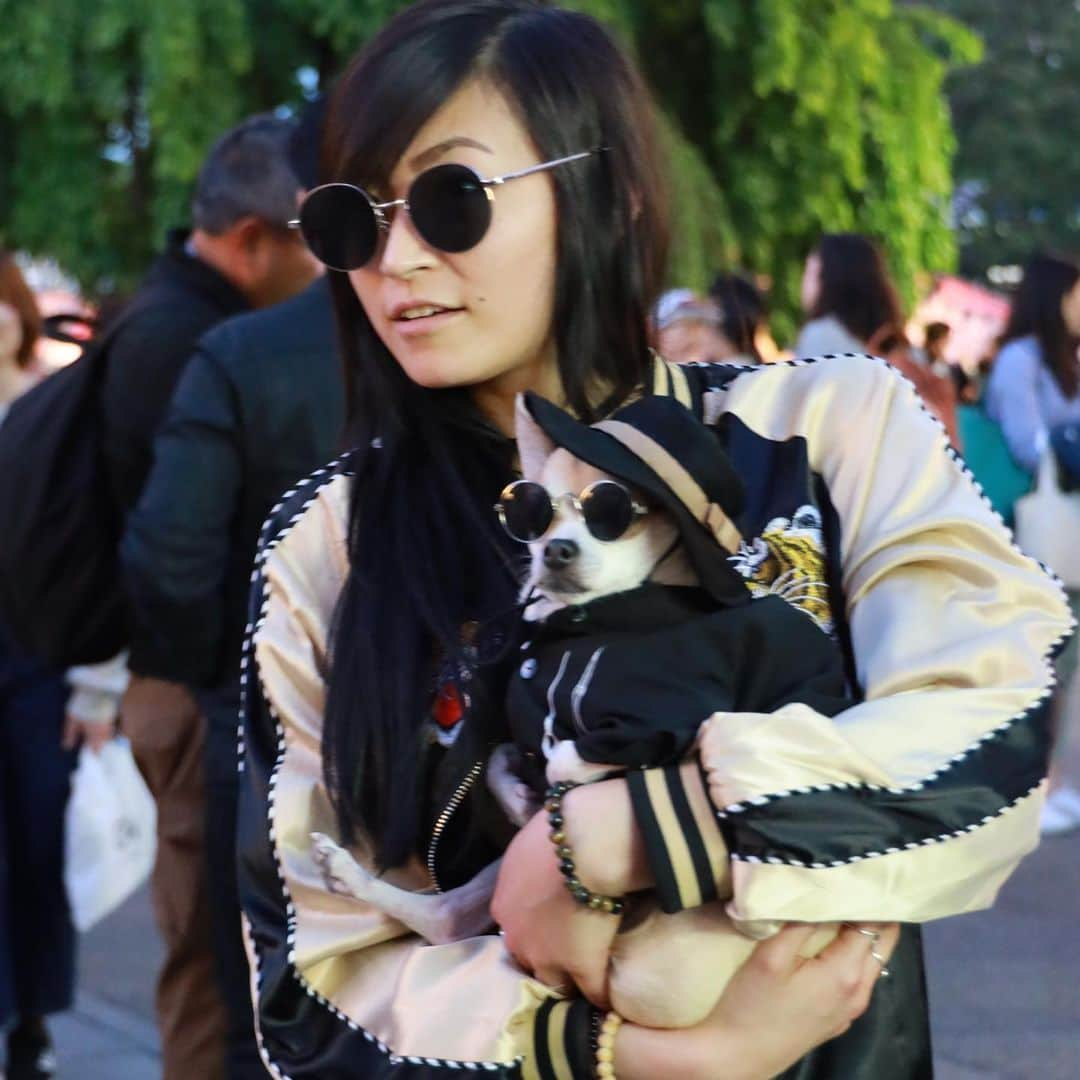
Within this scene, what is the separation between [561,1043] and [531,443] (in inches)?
23.1

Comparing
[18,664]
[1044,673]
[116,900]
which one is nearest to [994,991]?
[116,900]

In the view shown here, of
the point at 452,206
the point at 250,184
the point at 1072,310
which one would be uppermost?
the point at 250,184

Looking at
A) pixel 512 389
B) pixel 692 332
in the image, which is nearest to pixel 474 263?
pixel 512 389

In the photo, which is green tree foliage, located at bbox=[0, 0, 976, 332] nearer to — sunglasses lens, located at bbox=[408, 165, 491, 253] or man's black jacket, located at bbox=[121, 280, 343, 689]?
man's black jacket, located at bbox=[121, 280, 343, 689]

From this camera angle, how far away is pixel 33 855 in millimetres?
4957

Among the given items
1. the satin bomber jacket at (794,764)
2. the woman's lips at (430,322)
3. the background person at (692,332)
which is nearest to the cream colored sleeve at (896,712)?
the satin bomber jacket at (794,764)

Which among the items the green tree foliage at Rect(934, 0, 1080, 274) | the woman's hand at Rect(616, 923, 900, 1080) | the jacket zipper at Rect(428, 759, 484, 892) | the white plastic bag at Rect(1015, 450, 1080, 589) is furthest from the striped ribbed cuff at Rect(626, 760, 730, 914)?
the green tree foliage at Rect(934, 0, 1080, 274)

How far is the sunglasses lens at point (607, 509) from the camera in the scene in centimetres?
169

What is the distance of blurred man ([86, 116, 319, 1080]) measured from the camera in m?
4.02

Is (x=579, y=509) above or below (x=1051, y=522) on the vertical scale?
above

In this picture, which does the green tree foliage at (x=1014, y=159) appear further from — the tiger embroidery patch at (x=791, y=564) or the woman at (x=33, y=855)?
the tiger embroidery patch at (x=791, y=564)

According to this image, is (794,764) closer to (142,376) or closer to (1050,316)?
(142,376)

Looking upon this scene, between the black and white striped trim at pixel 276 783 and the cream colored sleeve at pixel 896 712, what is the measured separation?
14.9 inches

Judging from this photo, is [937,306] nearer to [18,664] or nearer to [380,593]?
[18,664]
